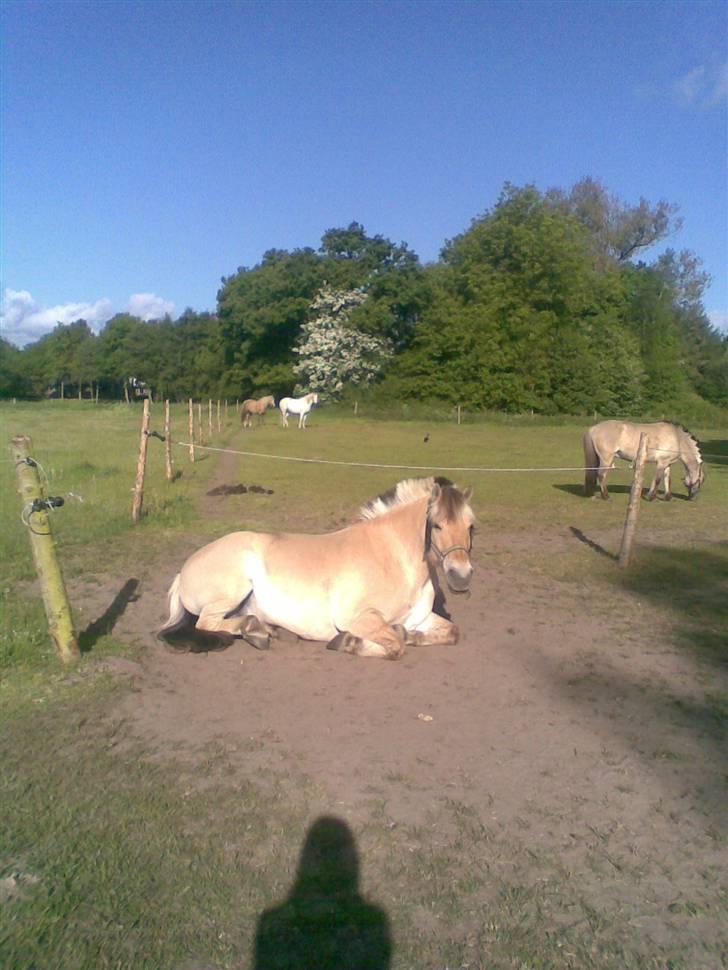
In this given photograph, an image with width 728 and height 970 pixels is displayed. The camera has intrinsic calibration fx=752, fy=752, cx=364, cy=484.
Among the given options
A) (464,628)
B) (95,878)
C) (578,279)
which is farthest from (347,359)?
(95,878)

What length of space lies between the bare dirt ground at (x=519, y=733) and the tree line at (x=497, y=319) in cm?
4697

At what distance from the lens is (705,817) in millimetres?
3768

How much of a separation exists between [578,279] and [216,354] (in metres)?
34.0

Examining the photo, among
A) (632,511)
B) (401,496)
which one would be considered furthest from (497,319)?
(401,496)

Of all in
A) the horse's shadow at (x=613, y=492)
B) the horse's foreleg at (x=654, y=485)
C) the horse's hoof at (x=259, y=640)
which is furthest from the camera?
the horse's shadow at (x=613, y=492)

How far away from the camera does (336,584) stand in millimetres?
5977

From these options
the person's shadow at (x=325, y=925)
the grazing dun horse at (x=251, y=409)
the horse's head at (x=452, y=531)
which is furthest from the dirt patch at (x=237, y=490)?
the grazing dun horse at (x=251, y=409)

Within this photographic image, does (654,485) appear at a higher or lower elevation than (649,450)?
lower

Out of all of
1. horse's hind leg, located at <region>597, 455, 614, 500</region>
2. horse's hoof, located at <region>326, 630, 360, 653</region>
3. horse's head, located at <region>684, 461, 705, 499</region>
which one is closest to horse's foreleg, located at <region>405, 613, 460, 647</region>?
horse's hoof, located at <region>326, 630, 360, 653</region>

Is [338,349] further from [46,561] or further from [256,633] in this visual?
[46,561]

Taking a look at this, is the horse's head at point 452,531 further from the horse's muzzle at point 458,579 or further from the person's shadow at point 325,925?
the person's shadow at point 325,925

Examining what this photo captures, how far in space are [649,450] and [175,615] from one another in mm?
13465

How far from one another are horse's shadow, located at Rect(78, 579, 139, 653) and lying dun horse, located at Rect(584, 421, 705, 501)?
448 inches

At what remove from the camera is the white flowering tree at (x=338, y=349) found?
5509 cm
